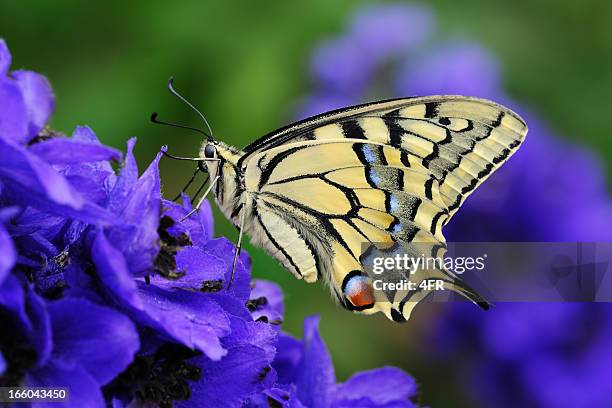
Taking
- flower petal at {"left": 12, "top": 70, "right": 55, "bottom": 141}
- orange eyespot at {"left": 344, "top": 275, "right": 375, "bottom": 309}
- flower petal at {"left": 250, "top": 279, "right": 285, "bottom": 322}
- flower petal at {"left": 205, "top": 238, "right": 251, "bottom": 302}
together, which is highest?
flower petal at {"left": 12, "top": 70, "right": 55, "bottom": 141}

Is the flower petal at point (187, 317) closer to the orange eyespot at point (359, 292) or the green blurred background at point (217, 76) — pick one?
the orange eyespot at point (359, 292)

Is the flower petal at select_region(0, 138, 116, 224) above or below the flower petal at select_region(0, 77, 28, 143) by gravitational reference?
below

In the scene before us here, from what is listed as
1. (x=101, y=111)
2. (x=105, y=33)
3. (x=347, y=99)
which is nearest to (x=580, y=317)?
(x=347, y=99)

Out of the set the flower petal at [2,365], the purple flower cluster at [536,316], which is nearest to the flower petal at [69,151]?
the flower petal at [2,365]

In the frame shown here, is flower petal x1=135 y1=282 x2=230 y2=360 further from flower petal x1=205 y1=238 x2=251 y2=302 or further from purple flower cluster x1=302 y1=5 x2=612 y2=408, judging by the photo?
purple flower cluster x1=302 y1=5 x2=612 y2=408

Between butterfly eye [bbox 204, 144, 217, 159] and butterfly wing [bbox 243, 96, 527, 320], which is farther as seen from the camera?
butterfly eye [bbox 204, 144, 217, 159]

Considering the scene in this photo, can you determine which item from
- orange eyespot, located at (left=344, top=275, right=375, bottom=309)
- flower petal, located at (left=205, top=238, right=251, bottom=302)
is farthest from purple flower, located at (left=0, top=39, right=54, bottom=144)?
orange eyespot, located at (left=344, top=275, right=375, bottom=309)

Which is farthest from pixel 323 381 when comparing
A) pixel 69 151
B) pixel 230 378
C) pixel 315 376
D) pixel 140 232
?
pixel 69 151
